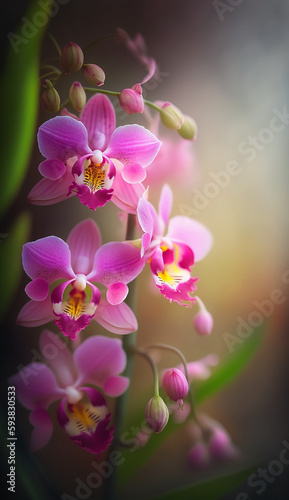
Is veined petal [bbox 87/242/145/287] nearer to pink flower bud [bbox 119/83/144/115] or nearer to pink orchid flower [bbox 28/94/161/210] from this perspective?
pink orchid flower [bbox 28/94/161/210]

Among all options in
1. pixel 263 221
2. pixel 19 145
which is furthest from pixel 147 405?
pixel 19 145

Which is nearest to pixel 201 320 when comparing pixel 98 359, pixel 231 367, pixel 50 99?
pixel 231 367

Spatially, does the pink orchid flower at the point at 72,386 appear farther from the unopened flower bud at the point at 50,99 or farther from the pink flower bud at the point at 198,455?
the unopened flower bud at the point at 50,99

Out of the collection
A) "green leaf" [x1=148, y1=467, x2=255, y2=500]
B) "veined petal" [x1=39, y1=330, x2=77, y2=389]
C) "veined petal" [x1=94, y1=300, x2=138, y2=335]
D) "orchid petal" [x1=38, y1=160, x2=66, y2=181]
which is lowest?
"green leaf" [x1=148, y1=467, x2=255, y2=500]

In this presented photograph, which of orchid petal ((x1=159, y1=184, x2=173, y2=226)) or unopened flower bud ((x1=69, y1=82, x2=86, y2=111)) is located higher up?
unopened flower bud ((x1=69, y1=82, x2=86, y2=111))

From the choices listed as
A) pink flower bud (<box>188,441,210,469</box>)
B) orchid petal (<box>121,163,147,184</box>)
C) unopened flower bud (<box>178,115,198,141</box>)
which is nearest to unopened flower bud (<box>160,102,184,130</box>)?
unopened flower bud (<box>178,115,198,141</box>)

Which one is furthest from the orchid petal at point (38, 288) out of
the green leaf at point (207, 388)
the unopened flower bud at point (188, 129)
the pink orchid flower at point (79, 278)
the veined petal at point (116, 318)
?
A: the unopened flower bud at point (188, 129)

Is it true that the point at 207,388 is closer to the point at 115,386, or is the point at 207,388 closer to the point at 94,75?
the point at 115,386

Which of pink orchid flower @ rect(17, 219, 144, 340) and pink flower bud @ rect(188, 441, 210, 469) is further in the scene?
pink flower bud @ rect(188, 441, 210, 469)
